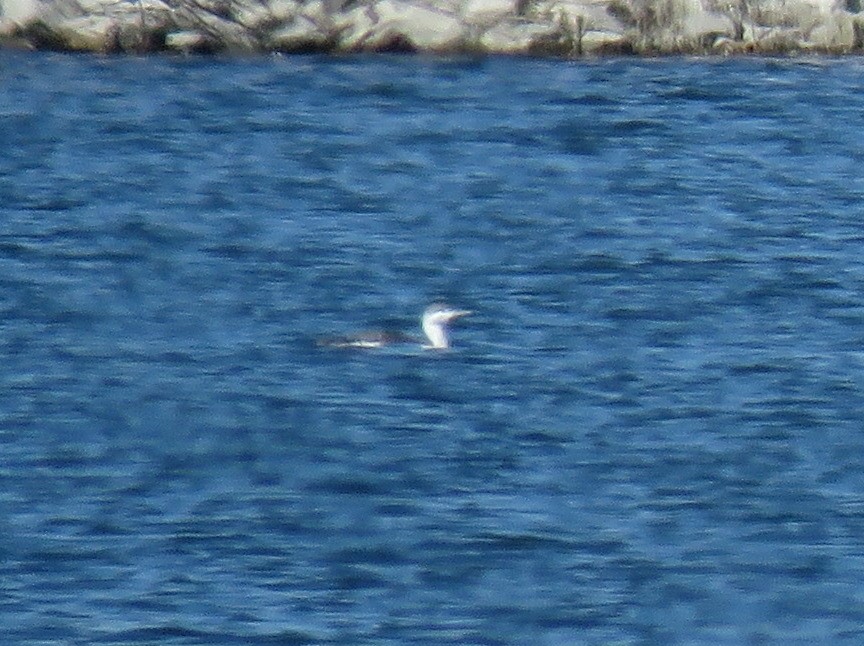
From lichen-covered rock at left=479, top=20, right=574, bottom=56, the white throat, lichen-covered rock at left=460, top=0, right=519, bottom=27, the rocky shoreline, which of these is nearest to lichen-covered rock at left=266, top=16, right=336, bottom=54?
the rocky shoreline

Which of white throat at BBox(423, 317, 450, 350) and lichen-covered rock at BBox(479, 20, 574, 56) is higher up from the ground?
lichen-covered rock at BBox(479, 20, 574, 56)

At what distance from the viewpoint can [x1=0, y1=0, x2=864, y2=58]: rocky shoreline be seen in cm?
2628

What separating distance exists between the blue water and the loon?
108 mm

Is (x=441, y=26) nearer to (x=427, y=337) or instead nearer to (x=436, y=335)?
(x=427, y=337)

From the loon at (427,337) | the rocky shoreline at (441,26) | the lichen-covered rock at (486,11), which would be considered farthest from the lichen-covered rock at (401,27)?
the loon at (427,337)

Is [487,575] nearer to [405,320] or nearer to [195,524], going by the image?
[195,524]

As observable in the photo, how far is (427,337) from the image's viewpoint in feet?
52.2

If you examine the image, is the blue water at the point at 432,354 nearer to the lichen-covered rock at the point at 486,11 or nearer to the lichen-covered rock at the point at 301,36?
the lichen-covered rock at the point at 301,36

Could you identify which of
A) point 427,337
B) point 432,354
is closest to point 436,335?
point 427,337

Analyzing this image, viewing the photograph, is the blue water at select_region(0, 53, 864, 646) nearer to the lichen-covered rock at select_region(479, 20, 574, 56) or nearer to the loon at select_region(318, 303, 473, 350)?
the loon at select_region(318, 303, 473, 350)

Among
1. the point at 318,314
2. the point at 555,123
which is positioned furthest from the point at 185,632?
the point at 555,123

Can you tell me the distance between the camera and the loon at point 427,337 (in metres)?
15.6

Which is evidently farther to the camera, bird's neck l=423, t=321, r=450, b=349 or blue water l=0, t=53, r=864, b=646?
bird's neck l=423, t=321, r=450, b=349

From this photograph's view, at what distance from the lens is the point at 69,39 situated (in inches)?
1035
